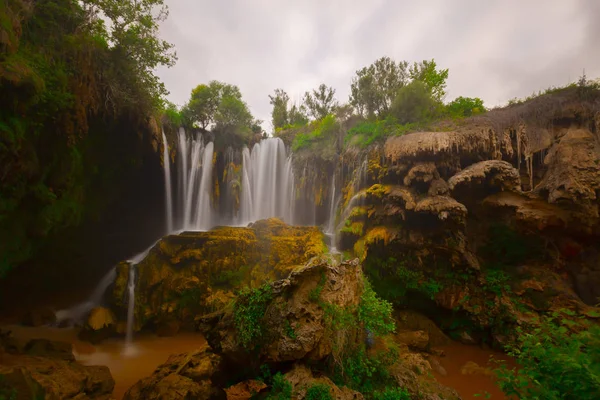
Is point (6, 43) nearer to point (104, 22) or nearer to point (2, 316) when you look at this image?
point (104, 22)

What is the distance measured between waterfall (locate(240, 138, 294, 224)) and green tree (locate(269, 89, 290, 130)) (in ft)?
36.1

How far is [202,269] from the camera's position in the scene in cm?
1073

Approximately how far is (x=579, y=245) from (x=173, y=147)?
1912 cm

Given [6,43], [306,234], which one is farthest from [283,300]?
[6,43]

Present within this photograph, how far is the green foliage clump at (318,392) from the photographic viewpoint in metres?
3.92

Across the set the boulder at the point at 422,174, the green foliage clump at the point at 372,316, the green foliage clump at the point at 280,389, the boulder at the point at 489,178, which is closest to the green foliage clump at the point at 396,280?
the boulder at the point at 422,174

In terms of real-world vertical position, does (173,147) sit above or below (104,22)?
below

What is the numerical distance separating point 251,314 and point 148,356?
5795mm

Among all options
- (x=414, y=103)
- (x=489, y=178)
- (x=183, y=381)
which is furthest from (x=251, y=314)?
(x=414, y=103)

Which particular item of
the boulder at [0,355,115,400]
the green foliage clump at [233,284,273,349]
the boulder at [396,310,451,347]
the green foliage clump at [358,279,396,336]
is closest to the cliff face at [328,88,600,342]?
the boulder at [396,310,451,347]

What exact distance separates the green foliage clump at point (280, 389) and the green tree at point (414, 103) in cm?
1358

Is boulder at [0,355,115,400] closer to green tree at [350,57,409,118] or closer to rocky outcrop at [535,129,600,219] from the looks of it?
rocky outcrop at [535,129,600,219]

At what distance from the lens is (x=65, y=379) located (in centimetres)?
565

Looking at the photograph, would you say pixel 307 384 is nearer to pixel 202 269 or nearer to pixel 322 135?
pixel 202 269
